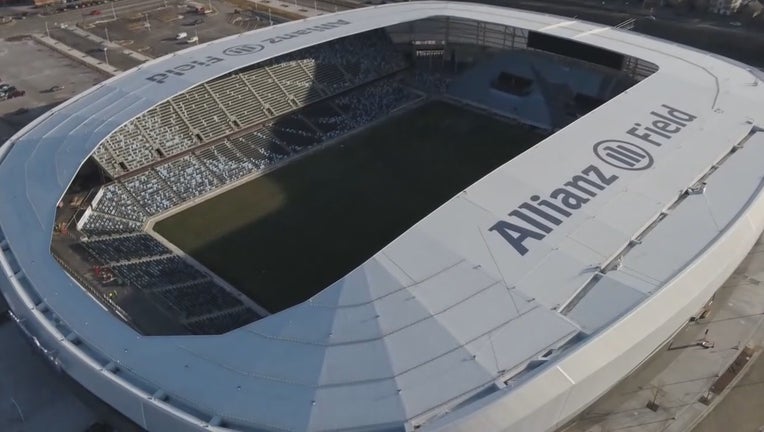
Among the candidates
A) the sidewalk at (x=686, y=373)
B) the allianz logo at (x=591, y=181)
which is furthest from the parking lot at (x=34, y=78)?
the sidewalk at (x=686, y=373)

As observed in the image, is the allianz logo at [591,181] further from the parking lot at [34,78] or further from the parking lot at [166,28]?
the parking lot at [166,28]

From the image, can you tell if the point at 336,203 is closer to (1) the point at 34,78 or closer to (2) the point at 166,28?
(1) the point at 34,78

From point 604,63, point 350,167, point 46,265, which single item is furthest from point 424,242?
point 604,63

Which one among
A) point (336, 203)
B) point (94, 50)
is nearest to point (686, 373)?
point (336, 203)

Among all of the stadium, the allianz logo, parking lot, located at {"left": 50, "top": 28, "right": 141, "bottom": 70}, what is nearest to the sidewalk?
the stadium

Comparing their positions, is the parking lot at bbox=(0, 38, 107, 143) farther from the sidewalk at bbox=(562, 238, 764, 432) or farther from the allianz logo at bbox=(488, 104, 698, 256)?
the sidewalk at bbox=(562, 238, 764, 432)

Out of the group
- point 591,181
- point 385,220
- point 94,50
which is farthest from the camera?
point 94,50

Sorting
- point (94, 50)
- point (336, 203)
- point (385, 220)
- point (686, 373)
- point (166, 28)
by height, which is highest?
point (166, 28)
